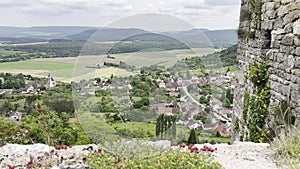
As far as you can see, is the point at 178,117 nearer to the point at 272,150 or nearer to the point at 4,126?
→ the point at 272,150

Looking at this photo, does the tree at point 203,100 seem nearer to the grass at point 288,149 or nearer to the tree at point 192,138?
the tree at point 192,138

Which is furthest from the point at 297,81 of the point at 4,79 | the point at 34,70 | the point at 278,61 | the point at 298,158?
the point at 34,70

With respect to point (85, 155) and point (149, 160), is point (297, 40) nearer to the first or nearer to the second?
point (149, 160)

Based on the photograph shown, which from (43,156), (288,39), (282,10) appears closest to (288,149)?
(288,39)

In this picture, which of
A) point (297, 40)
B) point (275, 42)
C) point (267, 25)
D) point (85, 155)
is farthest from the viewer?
point (267, 25)

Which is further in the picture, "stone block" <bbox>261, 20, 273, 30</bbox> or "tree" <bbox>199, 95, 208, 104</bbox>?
"stone block" <bbox>261, 20, 273, 30</bbox>

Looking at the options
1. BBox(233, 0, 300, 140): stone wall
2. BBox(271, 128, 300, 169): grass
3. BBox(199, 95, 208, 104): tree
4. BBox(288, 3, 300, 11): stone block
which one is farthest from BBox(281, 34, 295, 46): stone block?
BBox(199, 95, 208, 104): tree

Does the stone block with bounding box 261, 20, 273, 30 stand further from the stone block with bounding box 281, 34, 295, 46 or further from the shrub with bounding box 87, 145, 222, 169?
the shrub with bounding box 87, 145, 222, 169

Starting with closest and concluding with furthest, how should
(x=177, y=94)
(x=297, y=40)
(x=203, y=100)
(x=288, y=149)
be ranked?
(x=288, y=149) → (x=297, y=40) → (x=177, y=94) → (x=203, y=100)
